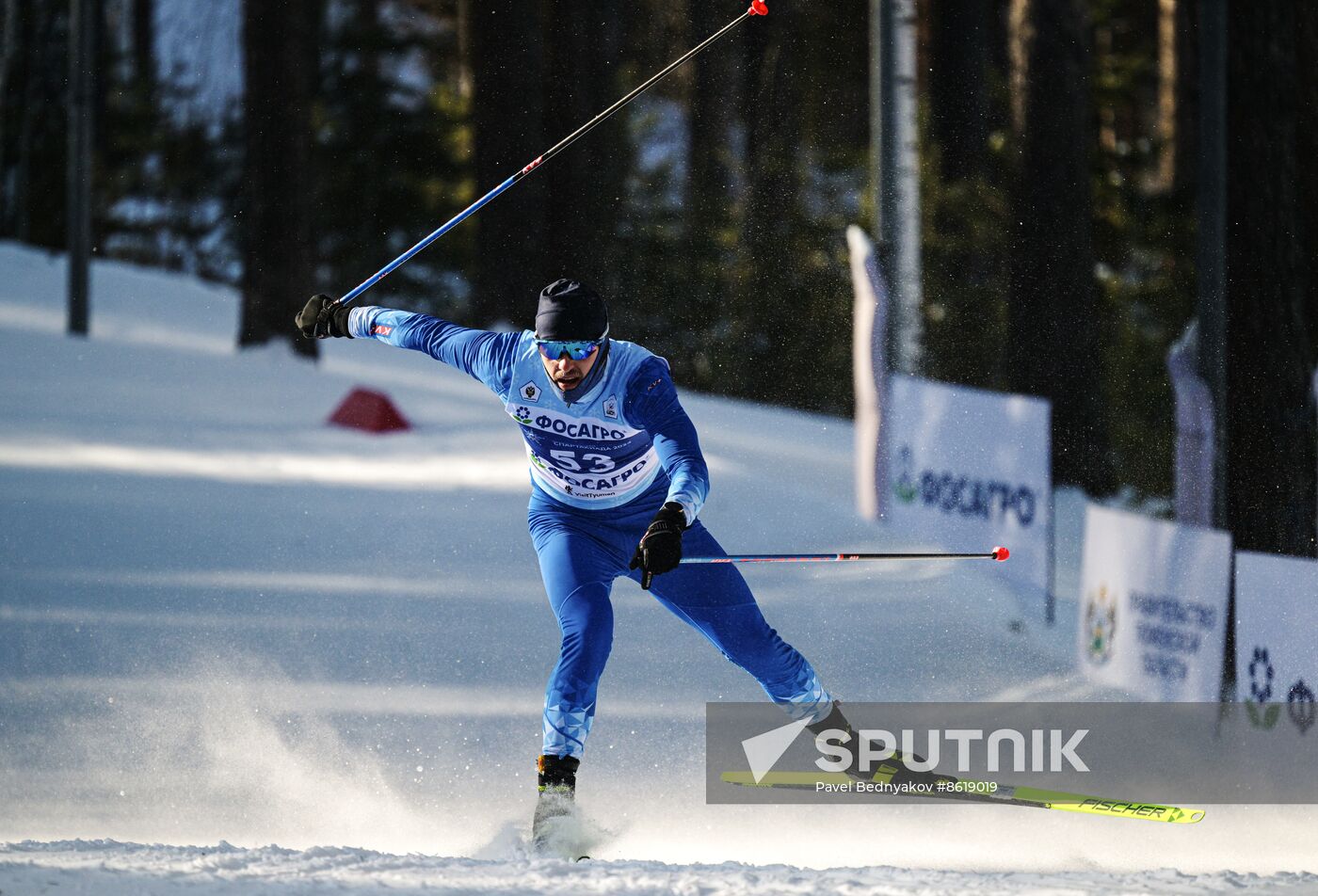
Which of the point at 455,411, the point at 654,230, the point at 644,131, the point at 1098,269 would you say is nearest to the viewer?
the point at 455,411

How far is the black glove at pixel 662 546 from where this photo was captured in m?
5.11

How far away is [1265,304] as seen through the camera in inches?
332

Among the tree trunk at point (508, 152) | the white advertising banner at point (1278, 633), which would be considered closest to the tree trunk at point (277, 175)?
the tree trunk at point (508, 152)

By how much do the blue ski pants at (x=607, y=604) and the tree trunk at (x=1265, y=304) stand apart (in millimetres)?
3311

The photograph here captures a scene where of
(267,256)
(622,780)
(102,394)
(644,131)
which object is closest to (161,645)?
(622,780)

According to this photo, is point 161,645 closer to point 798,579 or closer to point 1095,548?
point 798,579

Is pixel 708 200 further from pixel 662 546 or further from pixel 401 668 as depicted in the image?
pixel 662 546

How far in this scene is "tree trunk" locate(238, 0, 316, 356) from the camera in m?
14.1

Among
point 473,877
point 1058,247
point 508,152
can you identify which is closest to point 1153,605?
point 473,877

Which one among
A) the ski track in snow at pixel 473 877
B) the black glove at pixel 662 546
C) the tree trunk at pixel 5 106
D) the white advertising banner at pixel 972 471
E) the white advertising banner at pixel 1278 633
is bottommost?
the ski track in snow at pixel 473 877

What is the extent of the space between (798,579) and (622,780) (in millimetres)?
2708

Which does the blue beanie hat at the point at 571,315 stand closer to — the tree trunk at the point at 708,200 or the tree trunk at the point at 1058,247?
the tree trunk at the point at 1058,247

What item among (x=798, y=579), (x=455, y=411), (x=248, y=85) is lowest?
(x=798, y=579)

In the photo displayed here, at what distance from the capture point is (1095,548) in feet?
A: 26.4
